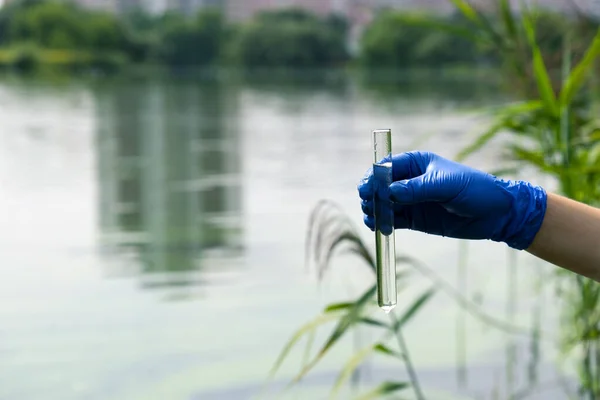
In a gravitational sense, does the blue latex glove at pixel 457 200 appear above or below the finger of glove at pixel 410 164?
below

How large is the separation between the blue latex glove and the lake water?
1.67 feet

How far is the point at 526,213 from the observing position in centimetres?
164

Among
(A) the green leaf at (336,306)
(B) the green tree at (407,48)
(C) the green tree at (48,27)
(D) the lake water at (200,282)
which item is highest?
(C) the green tree at (48,27)

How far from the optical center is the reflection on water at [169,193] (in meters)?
6.48

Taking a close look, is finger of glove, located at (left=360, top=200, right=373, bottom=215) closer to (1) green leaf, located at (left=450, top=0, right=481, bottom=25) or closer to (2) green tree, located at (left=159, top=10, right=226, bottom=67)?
(1) green leaf, located at (left=450, top=0, right=481, bottom=25)

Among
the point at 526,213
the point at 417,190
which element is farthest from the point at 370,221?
the point at 526,213

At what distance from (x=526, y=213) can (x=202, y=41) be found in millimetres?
54225

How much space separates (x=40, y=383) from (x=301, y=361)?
971 millimetres

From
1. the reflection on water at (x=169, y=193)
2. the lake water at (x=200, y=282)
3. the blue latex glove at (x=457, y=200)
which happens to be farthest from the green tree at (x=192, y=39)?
the blue latex glove at (x=457, y=200)

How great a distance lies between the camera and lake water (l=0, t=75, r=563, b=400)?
3.79 metres

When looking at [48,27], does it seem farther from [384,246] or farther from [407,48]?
[384,246]

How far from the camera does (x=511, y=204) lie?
166 cm

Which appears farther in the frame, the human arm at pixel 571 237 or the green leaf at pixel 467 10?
the green leaf at pixel 467 10

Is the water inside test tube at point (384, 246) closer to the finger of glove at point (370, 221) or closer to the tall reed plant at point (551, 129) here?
the finger of glove at point (370, 221)
